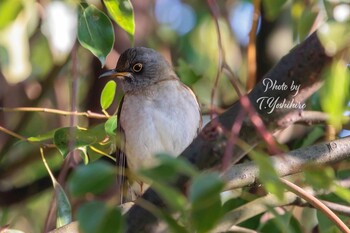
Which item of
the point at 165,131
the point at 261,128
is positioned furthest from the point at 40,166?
the point at 261,128

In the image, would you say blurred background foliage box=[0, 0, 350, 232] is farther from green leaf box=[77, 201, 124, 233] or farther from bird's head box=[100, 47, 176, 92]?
green leaf box=[77, 201, 124, 233]

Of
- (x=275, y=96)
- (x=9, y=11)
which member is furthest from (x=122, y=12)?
(x=275, y=96)

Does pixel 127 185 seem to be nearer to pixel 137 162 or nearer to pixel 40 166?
pixel 137 162

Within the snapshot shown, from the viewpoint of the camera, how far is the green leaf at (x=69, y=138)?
12.8ft

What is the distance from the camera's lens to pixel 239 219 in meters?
4.18

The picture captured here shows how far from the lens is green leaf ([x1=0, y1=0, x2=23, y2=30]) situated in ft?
9.76

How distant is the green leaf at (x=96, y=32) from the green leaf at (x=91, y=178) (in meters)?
1.49

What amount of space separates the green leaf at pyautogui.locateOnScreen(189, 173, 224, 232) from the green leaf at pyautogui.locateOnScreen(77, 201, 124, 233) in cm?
22

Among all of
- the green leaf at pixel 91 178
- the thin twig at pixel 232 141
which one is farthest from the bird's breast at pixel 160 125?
the green leaf at pixel 91 178

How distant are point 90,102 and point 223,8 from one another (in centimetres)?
165

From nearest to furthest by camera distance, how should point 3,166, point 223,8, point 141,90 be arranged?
point 141,90, point 3,166, point 223,8

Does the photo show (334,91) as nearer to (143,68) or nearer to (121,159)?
(121,159)

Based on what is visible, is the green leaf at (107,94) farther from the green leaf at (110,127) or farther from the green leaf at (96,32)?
the green leaf at (96,32)

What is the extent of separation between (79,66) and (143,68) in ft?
2.15
